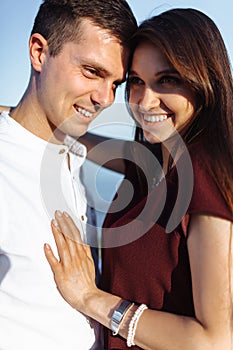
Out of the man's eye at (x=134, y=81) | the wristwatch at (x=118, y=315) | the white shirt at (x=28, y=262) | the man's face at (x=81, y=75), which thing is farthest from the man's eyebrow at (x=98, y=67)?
the wristwatch at (x=118, y=315)

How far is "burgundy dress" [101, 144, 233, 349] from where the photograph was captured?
1.64 meters

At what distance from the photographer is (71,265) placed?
1.90 m

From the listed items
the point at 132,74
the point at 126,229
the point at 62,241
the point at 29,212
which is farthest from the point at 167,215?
the point at 132,74

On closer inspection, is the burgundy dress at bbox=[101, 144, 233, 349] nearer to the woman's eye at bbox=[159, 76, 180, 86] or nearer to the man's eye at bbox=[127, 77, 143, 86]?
the woman's eye at bbox=[159, 76, 180, 86]

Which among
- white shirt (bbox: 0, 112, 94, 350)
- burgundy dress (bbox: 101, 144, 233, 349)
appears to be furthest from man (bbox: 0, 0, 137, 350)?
burgundy dress (bbox: 101, 144, 233, 349)

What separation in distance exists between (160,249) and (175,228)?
0.40ft

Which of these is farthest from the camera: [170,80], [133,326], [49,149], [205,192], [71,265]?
[49,149]

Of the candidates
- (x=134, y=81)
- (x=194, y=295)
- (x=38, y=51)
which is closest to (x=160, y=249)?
(x=194, y=295)

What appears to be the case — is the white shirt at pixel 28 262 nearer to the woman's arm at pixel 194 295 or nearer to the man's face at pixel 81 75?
the woman's arm at pixel 194 295

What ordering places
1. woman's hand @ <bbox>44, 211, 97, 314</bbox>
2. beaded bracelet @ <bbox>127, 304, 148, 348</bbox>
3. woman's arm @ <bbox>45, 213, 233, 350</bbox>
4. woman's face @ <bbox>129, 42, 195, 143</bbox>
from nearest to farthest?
1. woman's arm @ <bbox>45, 213, 233, 350</bbox>
2. beaded bracelet @ <bbox>127, 304, 148, 348</bbox>
3. woman's hand @ <bbox>44, 211, 97, 314</bbox>
4. woman's face @ <bbox>129, 42, 195, 143</bbox>

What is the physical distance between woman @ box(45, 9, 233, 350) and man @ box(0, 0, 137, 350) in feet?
0.29

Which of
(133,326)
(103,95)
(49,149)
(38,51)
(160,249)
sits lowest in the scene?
(133,326)

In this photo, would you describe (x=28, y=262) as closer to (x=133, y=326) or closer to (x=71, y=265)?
(x=71, y=265)

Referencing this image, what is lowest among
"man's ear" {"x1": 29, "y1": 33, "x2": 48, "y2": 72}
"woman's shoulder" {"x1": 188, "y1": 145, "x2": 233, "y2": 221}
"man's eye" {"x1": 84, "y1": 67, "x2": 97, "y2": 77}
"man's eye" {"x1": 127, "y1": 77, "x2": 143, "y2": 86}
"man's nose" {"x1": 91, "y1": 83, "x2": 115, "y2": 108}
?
"woman's shoulder" {"x1": 188, "y1": 145, "x2": 233, "y2": 221}
